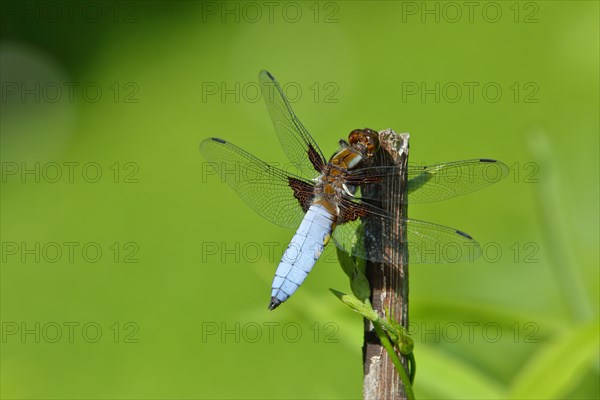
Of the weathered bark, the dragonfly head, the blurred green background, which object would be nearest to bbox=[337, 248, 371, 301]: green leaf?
the weathered bark

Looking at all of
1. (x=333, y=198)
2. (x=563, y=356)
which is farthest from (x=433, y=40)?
(x=563, y=356)

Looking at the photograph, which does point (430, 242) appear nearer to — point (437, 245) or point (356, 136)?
point (437, 245)

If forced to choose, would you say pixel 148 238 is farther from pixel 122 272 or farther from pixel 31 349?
pixel 31 349

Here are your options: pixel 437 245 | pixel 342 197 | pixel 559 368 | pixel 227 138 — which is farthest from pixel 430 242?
pixel 227 138

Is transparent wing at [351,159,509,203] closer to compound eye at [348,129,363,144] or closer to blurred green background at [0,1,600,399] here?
compound eye at [348,129,363,144]

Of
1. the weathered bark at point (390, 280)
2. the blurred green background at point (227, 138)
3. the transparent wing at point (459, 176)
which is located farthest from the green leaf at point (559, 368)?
the blurred green background at point (227, 138)

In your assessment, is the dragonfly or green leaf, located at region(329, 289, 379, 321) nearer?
green leaf, located at region(329, 289, 379, 321)

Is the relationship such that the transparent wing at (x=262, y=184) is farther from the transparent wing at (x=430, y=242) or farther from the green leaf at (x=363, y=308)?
the green leaf at (x=363, y=308)
